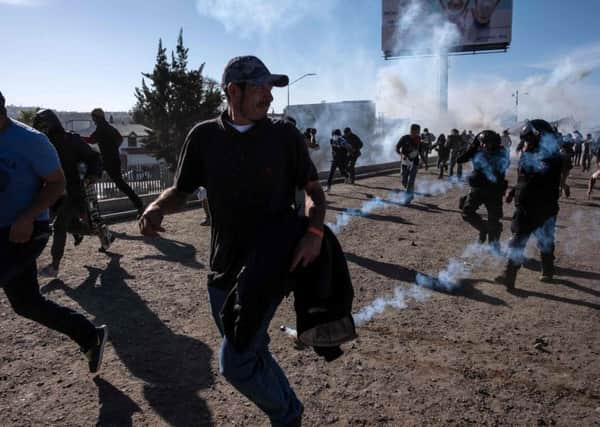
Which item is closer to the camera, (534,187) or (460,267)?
(534,187)

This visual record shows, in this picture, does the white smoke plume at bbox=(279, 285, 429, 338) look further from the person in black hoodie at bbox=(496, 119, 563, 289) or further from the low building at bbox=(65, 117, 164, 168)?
the low building at bbox=(65, 117, 164, 168)

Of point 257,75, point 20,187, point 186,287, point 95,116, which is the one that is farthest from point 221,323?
point 95,116

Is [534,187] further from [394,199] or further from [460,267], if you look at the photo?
[394,199]

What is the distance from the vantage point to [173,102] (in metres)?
25.8

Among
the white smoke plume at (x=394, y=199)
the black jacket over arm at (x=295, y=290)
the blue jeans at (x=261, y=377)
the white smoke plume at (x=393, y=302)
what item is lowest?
the white smoke plume at (x=393, y=302)

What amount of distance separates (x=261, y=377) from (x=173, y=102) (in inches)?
1017

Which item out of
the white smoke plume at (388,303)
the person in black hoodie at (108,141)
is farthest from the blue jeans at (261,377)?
the person in black hoodie at (108,141)

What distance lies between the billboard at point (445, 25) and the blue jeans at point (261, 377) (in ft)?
134

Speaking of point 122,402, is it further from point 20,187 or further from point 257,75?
point 257,75

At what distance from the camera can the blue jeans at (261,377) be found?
195 cm

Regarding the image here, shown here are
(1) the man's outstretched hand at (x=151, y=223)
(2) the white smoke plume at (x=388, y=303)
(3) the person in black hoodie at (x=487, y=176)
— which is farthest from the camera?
(3) the person in black hoodie at (x=487, y=176)

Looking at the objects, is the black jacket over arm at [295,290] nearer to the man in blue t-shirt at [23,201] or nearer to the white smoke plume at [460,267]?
the man in blue t-shirt at [23,201]

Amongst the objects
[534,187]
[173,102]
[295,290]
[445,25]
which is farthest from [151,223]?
[445,25]

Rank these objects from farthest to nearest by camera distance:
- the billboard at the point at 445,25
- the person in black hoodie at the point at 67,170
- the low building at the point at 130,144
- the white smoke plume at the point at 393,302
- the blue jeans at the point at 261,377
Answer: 1. the low building at the point at 130,144
2. the billboard at the point at 445,25
3. the person in black hoodie at the point at 67,170
4. the white smoke plume at the point at 393,302
5. the blue jeans at the point at 261,377
